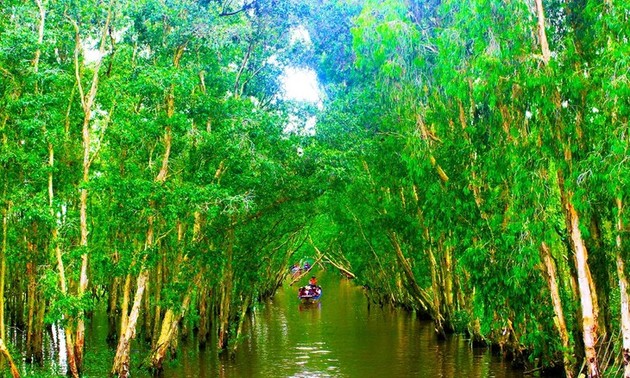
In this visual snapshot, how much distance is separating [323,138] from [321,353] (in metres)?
8.52

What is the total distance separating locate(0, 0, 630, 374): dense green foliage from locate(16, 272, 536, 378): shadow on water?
148cm

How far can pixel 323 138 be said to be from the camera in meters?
21.0

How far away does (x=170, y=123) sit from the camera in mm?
16984

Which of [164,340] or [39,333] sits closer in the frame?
[164,340]

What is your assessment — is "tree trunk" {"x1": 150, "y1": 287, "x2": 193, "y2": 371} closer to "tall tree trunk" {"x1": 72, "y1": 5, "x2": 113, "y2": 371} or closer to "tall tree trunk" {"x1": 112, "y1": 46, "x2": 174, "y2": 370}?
"tall tree trunk" {"x1": 112, "y1": 46, "x2": 174, "y2": 370}

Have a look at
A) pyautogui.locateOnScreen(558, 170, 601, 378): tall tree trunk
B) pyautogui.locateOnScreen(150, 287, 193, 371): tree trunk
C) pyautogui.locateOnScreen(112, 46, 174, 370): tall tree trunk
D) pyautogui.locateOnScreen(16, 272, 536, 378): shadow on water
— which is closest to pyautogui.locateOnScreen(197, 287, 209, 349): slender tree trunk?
pyautogui.locateOnScreen(16, 272, 536, 378): shadow on water

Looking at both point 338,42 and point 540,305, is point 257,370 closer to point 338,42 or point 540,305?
point 540,305

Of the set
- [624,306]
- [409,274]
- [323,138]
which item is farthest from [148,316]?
[624,306]

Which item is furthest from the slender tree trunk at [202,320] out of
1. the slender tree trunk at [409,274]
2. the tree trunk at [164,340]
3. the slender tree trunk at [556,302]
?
the slender tree trunk at [556,302]

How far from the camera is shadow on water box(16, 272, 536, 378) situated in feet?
67.1

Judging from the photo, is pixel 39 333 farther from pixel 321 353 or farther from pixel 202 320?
pixel 321 353

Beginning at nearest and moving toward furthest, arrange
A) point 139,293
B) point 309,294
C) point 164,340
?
point 139,293
point 164,340
point 309,294

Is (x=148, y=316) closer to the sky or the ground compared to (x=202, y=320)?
closer to the sky

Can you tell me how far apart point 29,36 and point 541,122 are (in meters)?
11.1
